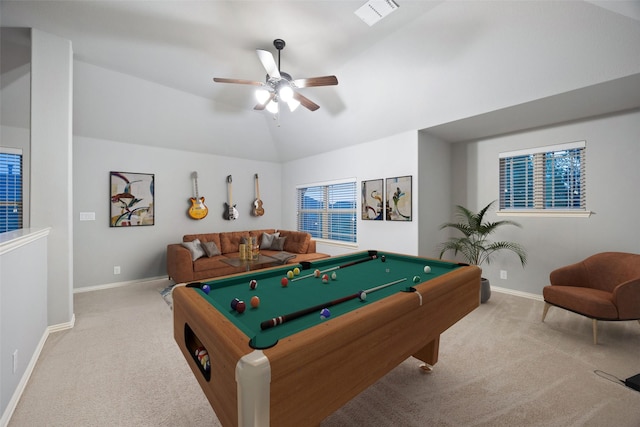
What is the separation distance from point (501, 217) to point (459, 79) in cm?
223

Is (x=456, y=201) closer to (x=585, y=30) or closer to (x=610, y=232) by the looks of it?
(x=610, y=232)

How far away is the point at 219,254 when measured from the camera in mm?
4836

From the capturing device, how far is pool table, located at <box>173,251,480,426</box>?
2.70 feet

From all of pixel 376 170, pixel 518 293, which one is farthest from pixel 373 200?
pixel 518 293

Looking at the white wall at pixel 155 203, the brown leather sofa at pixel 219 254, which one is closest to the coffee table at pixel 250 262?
the brown leather sofa at pixel 219 254

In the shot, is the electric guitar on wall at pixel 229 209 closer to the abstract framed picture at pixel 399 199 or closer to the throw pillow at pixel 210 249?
the throw pillow at pixel 210 249

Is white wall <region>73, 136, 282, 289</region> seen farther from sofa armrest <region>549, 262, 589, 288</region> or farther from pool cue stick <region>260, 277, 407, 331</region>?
sofa armrest <region>549, 262, 589, 288</region>

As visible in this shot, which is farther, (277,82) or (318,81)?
(277,82)

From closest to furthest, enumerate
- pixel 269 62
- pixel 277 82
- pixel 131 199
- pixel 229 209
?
pixel 269 62
pixel 277 82
pixel 131 199
pixel 229 209

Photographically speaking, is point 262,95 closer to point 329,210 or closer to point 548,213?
point 329,210

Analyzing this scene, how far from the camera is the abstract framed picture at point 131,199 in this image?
4410 mm

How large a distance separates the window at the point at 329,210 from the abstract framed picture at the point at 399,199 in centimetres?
87

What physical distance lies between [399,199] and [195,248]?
346 centimetres

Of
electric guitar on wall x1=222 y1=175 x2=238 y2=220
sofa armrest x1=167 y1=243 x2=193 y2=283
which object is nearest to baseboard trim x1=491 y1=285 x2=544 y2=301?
sofa armrest x1=167 y1=243 x2=193 y2=283
